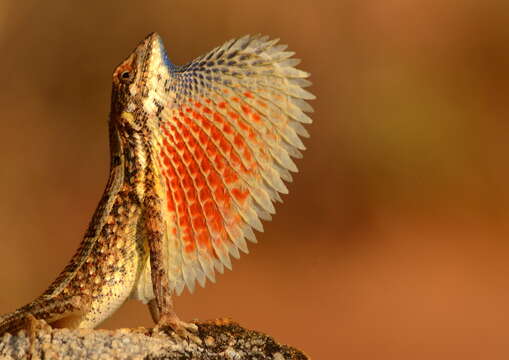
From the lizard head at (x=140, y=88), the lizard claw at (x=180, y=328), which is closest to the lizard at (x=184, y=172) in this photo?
the lizard head at (x=140, y=88)

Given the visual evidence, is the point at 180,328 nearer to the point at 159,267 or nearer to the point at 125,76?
the point at 159,267

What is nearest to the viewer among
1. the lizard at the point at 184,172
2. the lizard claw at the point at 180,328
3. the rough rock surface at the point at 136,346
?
the rough rock surface at the point at 136,346

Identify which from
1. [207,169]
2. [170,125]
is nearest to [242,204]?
[207,169]

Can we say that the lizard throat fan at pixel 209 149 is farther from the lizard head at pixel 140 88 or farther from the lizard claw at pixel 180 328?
the lizard claw at pixel 180 328

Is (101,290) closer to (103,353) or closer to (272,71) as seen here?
(103,353)

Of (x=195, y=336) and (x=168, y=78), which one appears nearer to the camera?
(x=195, y=336)

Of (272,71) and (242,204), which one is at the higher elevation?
(272,71)
